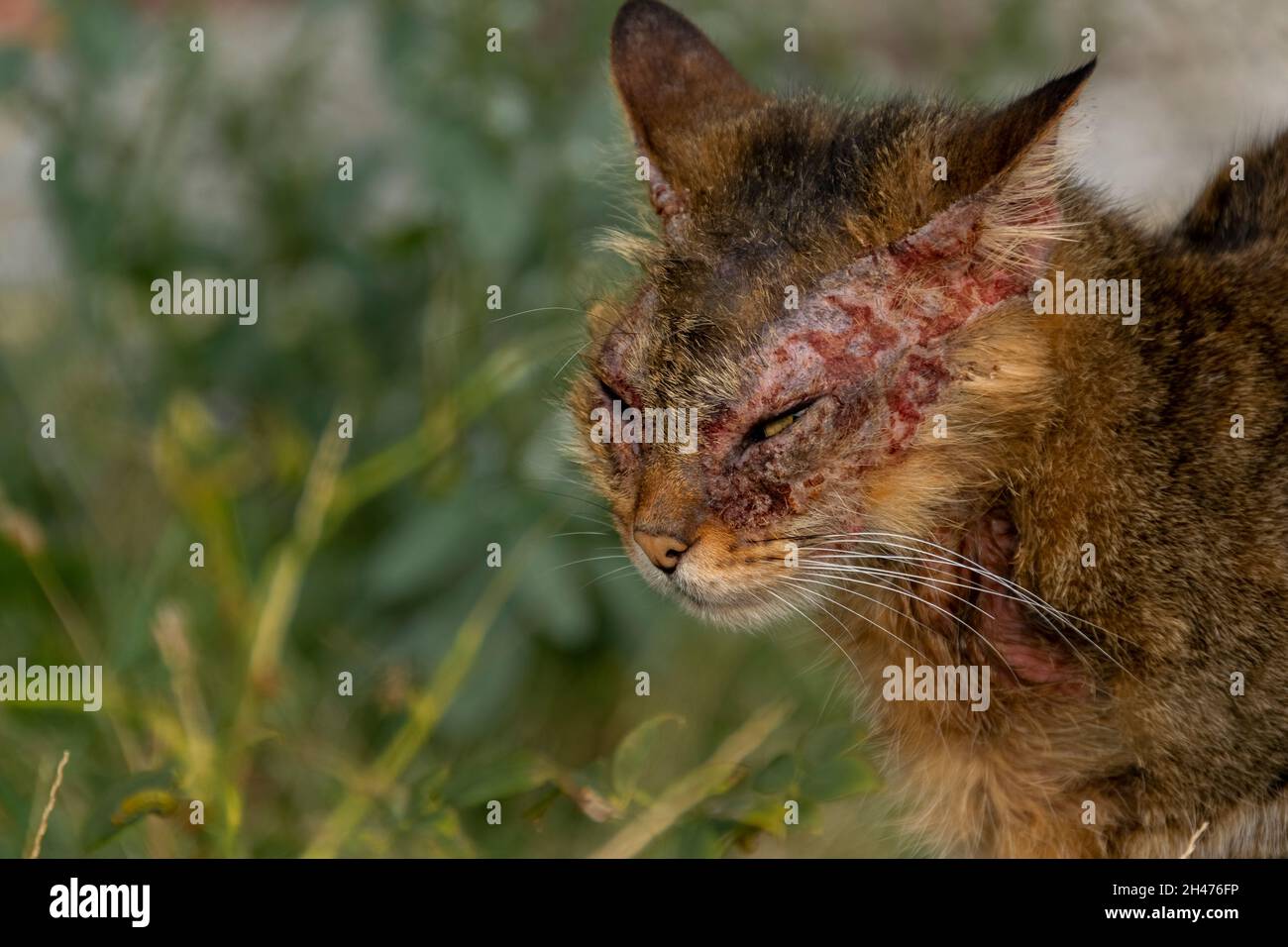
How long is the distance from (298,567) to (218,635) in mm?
754

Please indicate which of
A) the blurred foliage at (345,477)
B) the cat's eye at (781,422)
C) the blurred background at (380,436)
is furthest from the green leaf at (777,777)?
the cat's eye at (781,422)

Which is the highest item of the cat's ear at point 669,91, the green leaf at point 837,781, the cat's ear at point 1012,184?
the cat's ear at point 669,91

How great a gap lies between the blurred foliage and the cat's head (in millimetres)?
443

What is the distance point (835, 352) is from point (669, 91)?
88 cm

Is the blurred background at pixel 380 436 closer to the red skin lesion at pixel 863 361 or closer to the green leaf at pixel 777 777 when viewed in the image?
the green leaf at pixel 777 777

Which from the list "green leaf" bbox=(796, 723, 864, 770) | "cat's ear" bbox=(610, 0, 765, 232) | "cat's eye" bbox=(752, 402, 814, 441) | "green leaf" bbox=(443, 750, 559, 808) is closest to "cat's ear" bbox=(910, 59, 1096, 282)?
"cat's eye" bbox=(752, 402, 814, 441)

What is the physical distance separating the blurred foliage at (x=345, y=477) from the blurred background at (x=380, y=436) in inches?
A: 0.5

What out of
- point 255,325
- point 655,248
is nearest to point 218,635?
point 255,325

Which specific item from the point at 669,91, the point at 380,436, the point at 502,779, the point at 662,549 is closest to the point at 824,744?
the point at 662,549

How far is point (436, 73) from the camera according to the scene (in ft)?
13.6

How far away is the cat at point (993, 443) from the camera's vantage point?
9.03 feet

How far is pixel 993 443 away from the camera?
9.49 feet

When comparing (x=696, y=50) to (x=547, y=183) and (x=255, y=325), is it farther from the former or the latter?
(x=255, y=325)
